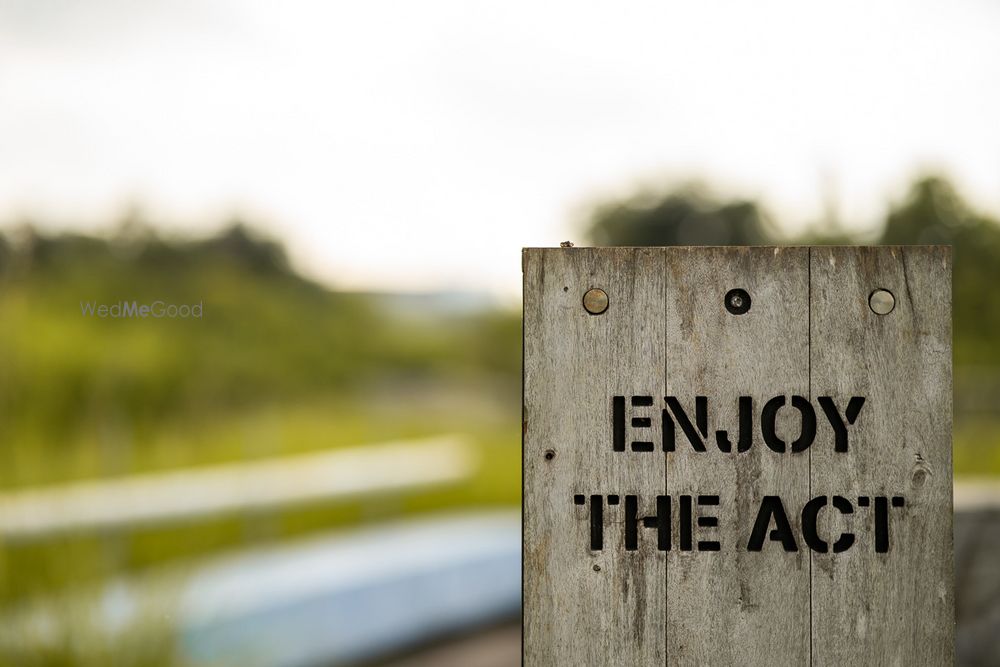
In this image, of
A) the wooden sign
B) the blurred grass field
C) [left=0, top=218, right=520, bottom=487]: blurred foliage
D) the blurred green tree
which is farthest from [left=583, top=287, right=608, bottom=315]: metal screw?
the blurred green tree

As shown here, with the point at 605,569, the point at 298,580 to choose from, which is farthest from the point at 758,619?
the point at 298,580

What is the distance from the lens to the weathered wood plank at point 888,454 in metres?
1.26

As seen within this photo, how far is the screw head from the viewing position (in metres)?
1.30

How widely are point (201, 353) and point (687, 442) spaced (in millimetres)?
9396

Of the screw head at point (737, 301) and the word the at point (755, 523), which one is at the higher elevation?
the screw head at point (737, 301)

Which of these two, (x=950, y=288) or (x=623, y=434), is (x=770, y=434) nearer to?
(x=623, y=434)

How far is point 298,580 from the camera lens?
4.06 metres

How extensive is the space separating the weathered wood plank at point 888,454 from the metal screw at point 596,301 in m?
0.31

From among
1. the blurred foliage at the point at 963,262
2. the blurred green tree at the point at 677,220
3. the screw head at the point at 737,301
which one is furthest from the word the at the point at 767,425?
the blurred green tree at the point at 677,220

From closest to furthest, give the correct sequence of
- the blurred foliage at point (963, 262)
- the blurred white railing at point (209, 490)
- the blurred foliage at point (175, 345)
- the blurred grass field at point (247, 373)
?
the blurred white railing at point (209, 490)
the blurred grass field at point (247, 373)
the blurred foliage at point (175, 345)
the blurred foliage at point (963, 262)

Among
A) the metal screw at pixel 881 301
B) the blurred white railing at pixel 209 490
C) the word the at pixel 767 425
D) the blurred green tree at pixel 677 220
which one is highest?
the blurred green tree at pixel 677 220

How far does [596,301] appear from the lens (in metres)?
1.31

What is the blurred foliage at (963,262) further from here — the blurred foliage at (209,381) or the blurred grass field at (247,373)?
the blurred foliage at (209,381)

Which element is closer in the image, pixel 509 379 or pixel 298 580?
pixel 298 580
